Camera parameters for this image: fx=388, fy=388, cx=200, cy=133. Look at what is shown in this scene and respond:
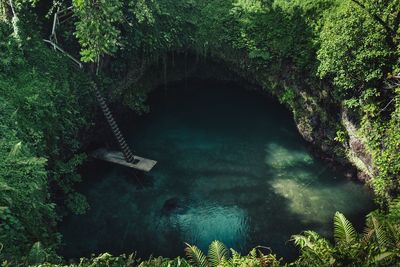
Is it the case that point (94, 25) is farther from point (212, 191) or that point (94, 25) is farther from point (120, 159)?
point (212, 191)

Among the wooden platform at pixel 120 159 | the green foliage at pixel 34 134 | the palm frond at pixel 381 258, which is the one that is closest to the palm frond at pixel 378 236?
the palm frond at pixel 381 258

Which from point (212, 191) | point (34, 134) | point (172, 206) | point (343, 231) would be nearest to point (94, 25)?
point (34, 134)

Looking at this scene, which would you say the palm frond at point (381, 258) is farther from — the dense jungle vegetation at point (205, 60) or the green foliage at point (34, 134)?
the green foliage at point (34, 134)

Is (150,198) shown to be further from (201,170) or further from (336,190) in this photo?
(336,190)

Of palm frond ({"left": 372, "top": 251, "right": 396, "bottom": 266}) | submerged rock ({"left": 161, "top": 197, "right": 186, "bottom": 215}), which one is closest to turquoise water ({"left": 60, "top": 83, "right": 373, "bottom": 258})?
submerged rock ({"left": 161, "top": 197, "right": 186, "bottom": 215})

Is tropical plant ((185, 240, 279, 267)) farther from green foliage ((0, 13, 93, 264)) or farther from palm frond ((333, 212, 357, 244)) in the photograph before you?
green foliage ((0, 13, 93, 264))

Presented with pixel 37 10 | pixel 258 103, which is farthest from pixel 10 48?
pixel 258 103
